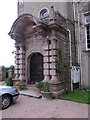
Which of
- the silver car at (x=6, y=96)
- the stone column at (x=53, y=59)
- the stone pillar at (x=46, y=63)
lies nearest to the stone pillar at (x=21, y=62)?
the stone pillar at (x=46, y=63)

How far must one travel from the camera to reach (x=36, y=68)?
9766 mm

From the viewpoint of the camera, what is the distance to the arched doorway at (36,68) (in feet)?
31.2

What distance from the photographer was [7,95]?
19.5 ft

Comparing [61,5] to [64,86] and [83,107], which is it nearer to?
[64,86]

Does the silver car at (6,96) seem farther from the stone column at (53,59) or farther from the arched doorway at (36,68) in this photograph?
the arched doorway at (36,68)

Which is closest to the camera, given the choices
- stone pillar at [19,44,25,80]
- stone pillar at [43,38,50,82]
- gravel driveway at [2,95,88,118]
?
gravel driveway at [2,95,88,118]

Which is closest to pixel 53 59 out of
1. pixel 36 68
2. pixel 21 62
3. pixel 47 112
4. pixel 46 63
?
pixel 46 63

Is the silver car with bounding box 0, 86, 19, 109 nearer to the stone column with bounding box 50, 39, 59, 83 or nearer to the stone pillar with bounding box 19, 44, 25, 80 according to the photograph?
the stone column with bounding box 50, 39, 59, 83

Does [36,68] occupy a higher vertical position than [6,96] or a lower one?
higher

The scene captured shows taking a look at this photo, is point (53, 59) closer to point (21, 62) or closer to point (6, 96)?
point (21, 62)

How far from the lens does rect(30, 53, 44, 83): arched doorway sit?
31.2 feet

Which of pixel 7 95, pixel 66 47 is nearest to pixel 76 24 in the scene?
pixel 66 47

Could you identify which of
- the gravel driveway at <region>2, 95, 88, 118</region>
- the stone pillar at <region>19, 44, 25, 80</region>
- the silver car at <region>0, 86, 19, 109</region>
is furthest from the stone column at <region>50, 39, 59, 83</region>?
the stone pillar at <region>19, 44, 25, 80</region>

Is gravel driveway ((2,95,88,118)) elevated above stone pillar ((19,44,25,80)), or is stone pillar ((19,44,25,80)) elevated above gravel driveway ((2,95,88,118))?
stone pillar ((19,44,25,80))
